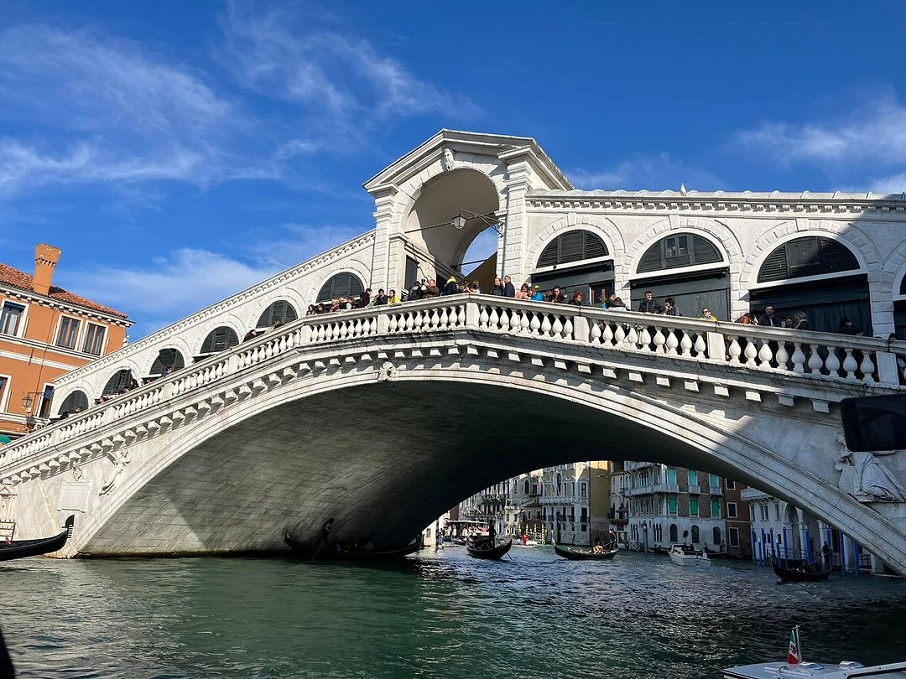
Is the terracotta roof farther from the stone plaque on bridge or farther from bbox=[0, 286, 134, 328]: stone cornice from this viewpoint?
the stone plaque on bridge

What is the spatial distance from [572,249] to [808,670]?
38.7 ft

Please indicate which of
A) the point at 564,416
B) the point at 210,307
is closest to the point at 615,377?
the point at 564,416

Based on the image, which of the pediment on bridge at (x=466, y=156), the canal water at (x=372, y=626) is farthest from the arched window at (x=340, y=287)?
the canal water at (x=372, y=626)

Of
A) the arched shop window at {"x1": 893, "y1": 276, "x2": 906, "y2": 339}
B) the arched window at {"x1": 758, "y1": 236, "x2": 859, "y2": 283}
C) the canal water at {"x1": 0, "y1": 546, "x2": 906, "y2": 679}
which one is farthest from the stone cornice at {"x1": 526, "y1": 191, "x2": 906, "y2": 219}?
the canal water at {"x1": 0, "y1": 546, "x2": 906, "y2": 679}

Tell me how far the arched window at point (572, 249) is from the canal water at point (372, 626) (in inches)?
306

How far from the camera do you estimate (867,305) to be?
13.1m

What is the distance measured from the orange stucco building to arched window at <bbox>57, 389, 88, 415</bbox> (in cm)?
214

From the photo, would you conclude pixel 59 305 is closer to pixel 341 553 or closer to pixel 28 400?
pixel 28 400

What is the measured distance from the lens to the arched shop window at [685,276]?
14.6 m

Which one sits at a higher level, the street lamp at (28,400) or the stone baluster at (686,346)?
the street lamp at (28,400)

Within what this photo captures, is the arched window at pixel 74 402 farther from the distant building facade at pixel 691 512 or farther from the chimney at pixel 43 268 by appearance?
the distant building facade at pixel 691 512

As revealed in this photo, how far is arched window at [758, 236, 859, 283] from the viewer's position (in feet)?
44.1

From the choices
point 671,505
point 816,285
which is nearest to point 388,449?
point 816,285

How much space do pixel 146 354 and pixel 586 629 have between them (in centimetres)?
1837
